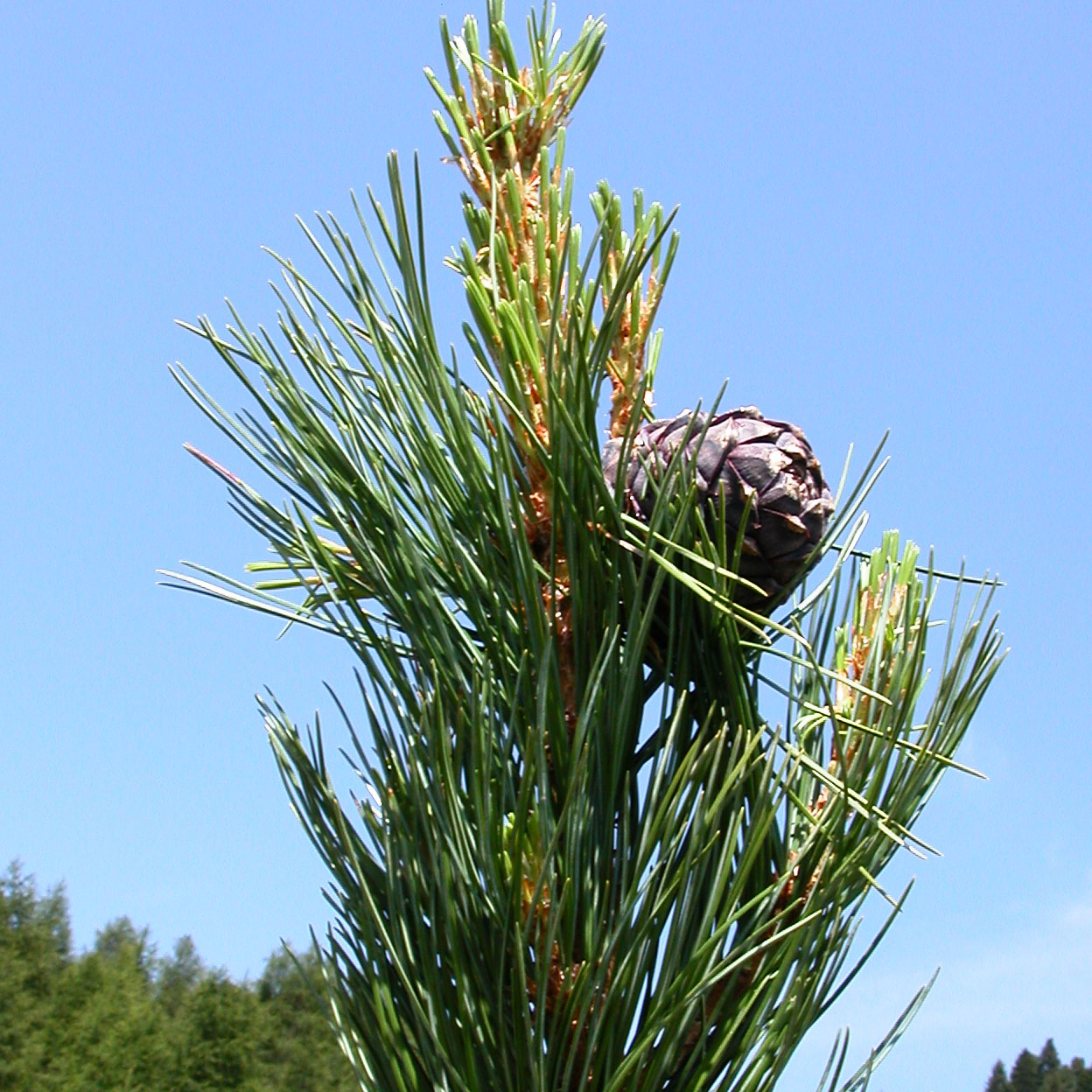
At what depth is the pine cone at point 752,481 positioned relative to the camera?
3.22 feet

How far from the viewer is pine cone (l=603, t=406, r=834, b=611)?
980 mm

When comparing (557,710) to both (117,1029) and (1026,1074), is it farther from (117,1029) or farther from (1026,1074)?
(1026,1074)

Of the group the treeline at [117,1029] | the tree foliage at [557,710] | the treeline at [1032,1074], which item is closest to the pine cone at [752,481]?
the tree foliage at [557,710]

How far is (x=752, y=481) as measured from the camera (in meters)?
0.98

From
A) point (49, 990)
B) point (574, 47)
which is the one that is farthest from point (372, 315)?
point (49, 990)

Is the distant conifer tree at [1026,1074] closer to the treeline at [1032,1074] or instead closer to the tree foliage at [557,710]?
the treeline at [1032,1074]

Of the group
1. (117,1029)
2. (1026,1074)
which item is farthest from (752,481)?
(1026,1074)

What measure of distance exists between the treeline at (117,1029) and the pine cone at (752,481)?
20.4 metres

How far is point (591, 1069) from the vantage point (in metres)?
0.93

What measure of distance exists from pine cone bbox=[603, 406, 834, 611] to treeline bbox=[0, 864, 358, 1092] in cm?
2038

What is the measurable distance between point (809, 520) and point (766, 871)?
10.5 inches

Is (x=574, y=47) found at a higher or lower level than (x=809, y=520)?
higher

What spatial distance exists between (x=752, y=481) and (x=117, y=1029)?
22.5m

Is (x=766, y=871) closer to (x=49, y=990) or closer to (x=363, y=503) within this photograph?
(x=363, y=503)
